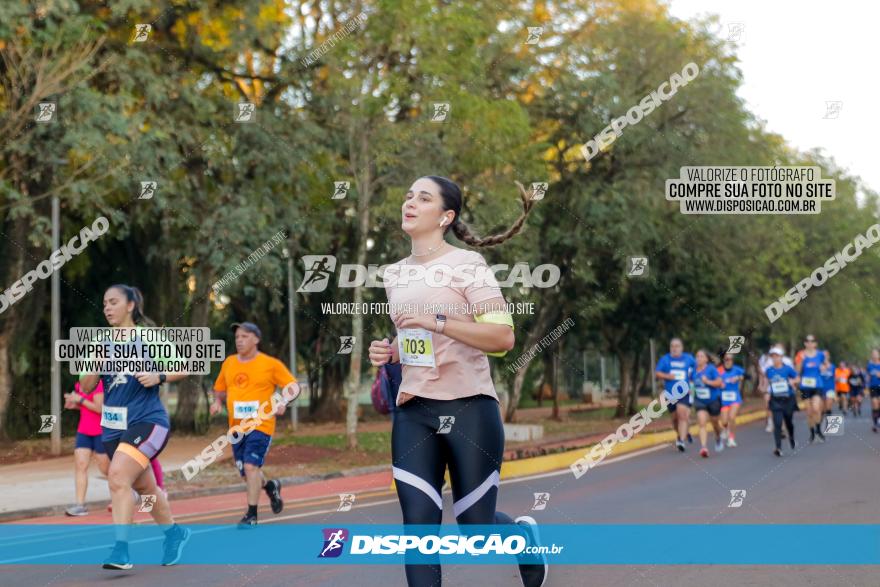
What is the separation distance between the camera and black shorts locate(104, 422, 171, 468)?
7581 millimetres

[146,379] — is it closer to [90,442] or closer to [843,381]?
[90,442]

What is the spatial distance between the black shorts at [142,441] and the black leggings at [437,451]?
318cm

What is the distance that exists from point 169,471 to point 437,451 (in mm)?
13118

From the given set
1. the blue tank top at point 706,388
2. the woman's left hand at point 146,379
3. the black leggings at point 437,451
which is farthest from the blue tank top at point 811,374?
the black leggings at point 437,451

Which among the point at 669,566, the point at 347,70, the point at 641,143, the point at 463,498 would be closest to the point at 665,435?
the point at 641,143

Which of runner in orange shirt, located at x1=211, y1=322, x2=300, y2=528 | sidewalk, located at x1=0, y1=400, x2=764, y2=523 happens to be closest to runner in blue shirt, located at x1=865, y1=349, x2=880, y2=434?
sidewalk, located at x1=0, y1=400, x2=764, y2=523

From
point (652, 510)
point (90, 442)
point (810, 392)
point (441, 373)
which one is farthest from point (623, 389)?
point (441, 373)

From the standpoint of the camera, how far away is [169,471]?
17.2m

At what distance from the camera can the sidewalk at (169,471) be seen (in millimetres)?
13250

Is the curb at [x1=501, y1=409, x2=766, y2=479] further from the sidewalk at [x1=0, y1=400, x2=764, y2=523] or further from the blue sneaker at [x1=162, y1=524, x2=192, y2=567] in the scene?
the blue sneaker at [x1=162, y1=524, x2=192, y2=567]

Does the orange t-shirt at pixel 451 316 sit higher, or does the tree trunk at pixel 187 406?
the orange t-shirt at pixel 451 316

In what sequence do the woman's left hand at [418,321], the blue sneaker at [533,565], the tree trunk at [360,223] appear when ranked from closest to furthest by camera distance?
the woman's left hand at [418,321] → the blue sneaker at [533,565] → the tree trunk at [360,223]

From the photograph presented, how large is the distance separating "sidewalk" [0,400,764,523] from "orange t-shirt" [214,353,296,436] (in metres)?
2.39

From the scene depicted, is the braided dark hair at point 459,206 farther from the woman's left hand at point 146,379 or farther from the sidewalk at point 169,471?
the sidewalk at point 169,471
